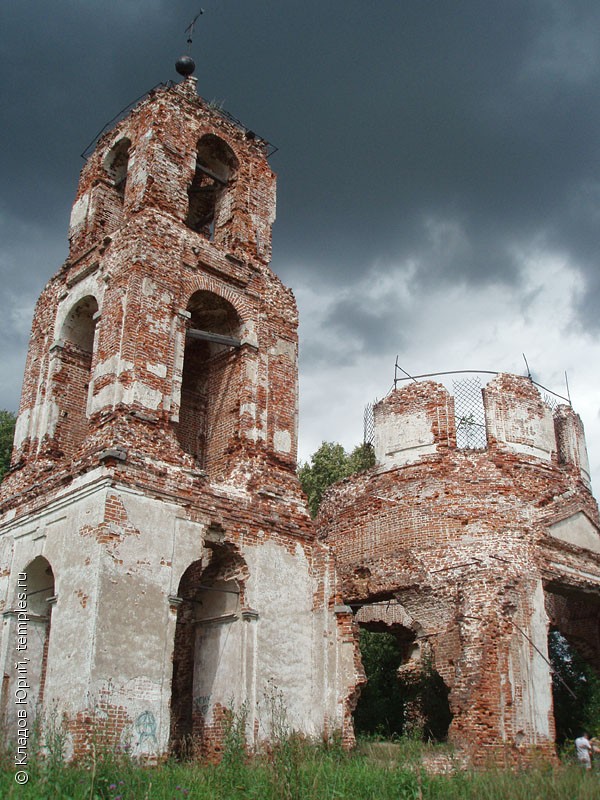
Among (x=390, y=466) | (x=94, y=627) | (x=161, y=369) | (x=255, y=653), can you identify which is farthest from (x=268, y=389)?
(x=94, y=627)

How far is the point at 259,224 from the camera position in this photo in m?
15.1

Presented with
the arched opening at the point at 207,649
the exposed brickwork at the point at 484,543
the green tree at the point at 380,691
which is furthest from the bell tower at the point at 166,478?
the green tree at the point at 380,691

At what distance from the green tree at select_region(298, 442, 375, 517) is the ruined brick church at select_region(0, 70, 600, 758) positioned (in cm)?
866

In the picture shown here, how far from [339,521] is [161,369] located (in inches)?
214

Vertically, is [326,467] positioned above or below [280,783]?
above

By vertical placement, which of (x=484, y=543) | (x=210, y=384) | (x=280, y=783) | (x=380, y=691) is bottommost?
(x=280, y=783)

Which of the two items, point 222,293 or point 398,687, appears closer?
point 222,293

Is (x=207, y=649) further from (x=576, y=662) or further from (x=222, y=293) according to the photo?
(x=576, y=662)

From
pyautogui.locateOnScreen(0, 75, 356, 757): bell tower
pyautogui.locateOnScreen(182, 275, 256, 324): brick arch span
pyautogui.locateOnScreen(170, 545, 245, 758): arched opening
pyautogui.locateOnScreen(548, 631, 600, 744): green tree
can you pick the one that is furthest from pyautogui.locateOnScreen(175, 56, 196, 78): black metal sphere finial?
pyautogui.locateOnScreen(548, 631, 600, 744): green tree

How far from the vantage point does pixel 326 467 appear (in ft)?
84.0

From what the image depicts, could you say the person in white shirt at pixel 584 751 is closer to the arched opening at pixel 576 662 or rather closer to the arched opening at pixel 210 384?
the arched opening at pixel 576 662

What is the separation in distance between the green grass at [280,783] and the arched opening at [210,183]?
31.2 ft

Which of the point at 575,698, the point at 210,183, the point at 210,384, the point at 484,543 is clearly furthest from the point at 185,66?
the point at 575,698

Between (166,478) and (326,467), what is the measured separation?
14.8 metres
